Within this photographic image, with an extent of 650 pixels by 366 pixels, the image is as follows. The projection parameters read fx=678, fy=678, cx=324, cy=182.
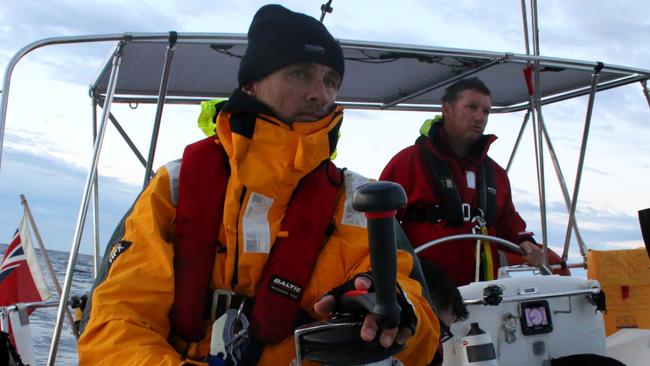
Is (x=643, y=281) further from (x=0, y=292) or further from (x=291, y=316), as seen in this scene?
(x=0, y=292)

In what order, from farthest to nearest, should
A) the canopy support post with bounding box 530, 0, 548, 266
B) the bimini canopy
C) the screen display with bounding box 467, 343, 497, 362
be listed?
the canopy support post with bounding box 530, 0, 548, 266 → the bimini canopy → the screen display with bounding box 467, 343, 497, 362

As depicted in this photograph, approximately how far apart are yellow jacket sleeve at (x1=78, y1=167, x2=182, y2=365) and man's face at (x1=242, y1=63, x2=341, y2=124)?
1.24ft

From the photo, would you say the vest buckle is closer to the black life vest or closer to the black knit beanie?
the black life vest

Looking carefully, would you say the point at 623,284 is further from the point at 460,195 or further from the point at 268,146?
the point at 268,146

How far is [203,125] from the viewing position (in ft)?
6.16

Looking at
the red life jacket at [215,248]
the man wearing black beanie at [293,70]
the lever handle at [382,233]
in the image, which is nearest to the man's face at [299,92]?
the man wearing black beanie at [293,70]

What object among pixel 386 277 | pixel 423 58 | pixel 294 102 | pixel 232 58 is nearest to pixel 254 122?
pixel 294 102

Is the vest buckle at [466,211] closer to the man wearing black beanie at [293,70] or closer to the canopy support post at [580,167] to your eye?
the canopy support post at [580,167]

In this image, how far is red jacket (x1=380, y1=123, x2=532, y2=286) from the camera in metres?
3.11

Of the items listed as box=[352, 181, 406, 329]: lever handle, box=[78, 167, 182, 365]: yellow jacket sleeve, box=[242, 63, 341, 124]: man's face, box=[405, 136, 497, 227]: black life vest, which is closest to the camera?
box=[352, 181, 406, 329]: lever handle

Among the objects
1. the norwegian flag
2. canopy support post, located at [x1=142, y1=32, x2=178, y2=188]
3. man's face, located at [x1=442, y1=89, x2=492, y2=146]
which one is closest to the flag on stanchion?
the norwegian flag

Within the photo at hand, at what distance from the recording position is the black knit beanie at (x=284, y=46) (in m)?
1.76

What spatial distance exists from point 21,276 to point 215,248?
6.28 feet

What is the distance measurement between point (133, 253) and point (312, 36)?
0.74m
